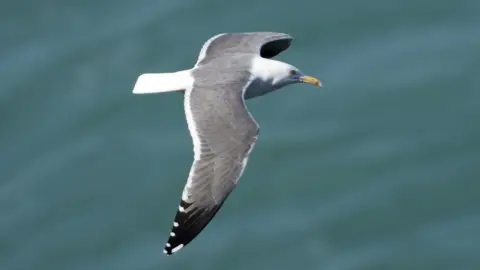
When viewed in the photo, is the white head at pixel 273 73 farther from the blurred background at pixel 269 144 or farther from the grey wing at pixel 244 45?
the blurred background at pixel 269 144

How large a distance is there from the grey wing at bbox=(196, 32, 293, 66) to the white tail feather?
504mm

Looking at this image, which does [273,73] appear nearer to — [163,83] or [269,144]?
[163,83]

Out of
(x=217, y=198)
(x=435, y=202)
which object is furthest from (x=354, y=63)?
(x=217, y=198)

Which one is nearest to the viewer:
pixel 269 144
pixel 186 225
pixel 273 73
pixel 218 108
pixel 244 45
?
pixel 186 225

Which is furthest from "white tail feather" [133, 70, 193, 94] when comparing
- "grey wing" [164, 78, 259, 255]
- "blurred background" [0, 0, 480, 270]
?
"blurred background" [0, 0, 480, 270]

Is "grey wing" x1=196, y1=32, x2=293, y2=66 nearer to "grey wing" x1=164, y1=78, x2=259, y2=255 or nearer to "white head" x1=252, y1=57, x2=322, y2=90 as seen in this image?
"white head" x1=252, y1=57, x2=322, y2=90

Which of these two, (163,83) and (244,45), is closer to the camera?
(163,83)

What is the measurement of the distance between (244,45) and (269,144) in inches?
105

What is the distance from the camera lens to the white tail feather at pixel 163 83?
9.62m

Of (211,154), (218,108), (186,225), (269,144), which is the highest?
(218,108)

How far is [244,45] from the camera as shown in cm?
1053

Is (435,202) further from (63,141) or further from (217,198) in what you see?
(217,198)

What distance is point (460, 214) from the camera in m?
12.7

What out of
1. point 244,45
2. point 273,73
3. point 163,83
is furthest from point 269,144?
point 163,83
